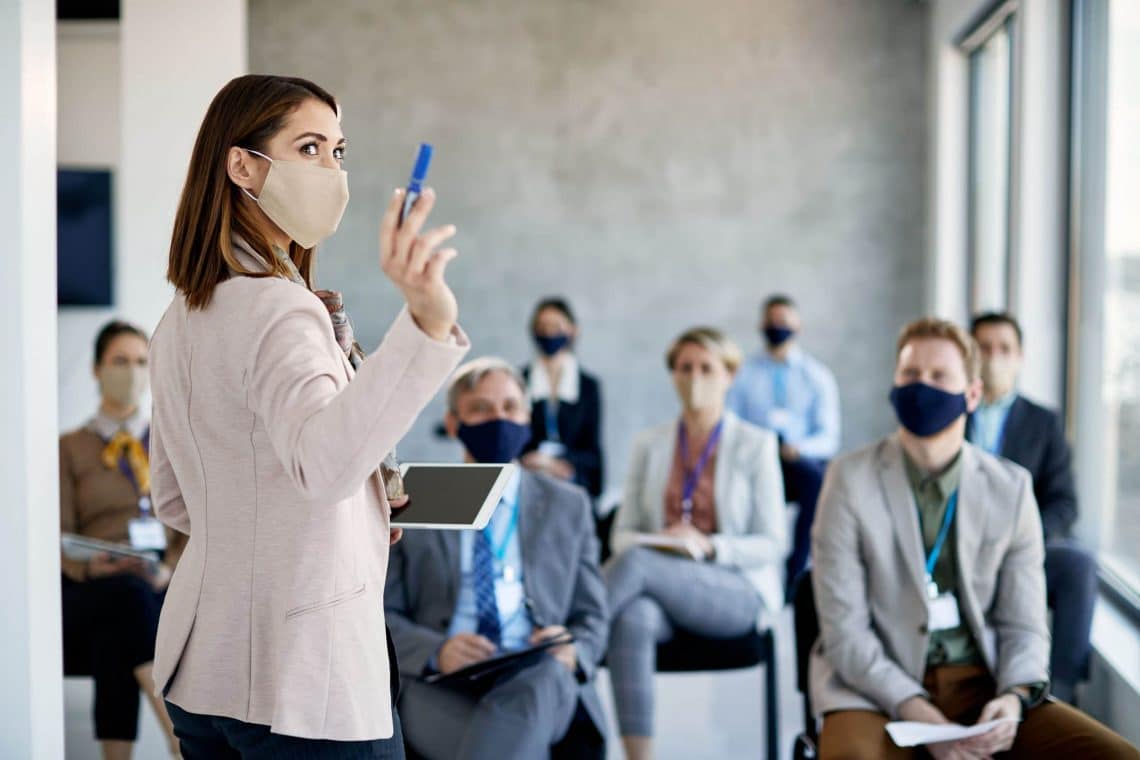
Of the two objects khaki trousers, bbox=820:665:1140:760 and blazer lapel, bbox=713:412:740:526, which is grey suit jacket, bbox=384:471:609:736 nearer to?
khaki trousers, bbox=820:665:1140:760

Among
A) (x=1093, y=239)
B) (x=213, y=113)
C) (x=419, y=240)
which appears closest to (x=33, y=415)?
(x=213, y=113)

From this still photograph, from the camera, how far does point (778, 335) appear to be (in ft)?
22.5

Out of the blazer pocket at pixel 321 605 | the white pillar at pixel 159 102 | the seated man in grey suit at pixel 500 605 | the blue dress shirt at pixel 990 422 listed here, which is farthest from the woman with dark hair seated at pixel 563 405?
the blazer pocket at pixel 321 605

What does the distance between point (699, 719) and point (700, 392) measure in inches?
50.3

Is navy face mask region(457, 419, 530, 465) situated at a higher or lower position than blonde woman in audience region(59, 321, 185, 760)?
higher

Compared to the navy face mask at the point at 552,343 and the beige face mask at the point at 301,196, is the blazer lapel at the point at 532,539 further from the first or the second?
the navy face mask at the point at 552,343

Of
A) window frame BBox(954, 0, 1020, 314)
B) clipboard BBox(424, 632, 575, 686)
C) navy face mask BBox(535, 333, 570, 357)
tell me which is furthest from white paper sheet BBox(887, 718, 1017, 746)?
navy face mask BBox(535, 333, 570, 357)

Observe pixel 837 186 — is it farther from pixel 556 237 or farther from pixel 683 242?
pixel 556 237

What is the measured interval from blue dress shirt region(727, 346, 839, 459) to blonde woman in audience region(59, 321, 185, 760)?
3.47m

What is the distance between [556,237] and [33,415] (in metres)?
6.52

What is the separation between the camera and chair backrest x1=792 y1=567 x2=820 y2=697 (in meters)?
3.17

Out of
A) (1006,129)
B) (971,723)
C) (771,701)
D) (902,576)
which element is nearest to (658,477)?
(771,701)

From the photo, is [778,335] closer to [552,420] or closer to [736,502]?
[552,420]

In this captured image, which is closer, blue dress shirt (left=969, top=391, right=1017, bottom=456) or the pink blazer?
the pink blazer
